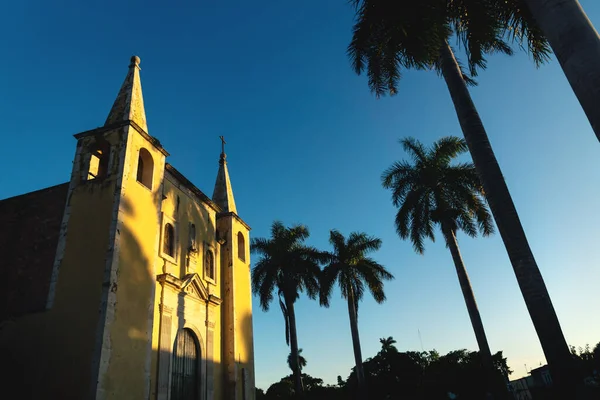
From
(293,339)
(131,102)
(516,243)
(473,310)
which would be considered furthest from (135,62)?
(293,339)

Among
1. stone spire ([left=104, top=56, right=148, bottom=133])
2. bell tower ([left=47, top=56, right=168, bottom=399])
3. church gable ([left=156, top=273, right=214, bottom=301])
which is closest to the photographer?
bell tower ([left=47, top=56, right=168, bottom=399])

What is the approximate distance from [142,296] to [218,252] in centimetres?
660

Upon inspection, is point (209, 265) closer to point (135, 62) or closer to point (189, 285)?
point (189, 285)

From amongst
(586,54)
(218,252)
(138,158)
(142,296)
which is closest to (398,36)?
(586,54)

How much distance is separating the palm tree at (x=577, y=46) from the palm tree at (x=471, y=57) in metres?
3.25

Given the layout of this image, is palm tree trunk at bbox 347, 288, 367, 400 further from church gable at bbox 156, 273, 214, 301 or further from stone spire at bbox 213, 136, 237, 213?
church gable at bbox 156, 273, 214, 301

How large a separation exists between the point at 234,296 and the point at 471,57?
1247 centimetres

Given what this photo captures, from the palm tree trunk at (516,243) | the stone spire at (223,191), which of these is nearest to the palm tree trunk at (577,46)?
the palm tree trunk at (516,243)

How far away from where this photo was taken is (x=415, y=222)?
21203 millimetres

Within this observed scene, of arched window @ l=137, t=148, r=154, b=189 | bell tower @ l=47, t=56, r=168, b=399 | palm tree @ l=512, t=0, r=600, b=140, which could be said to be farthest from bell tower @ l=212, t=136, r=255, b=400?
palm tree @ l=512, t=0, r=600, b=140

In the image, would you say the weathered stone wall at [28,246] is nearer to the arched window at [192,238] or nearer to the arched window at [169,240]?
the arched window at [169,240]

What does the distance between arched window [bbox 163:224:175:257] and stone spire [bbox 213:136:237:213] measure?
17.3 feet

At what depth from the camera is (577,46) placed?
217 inches

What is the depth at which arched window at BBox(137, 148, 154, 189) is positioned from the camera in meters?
14.0
